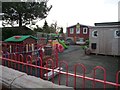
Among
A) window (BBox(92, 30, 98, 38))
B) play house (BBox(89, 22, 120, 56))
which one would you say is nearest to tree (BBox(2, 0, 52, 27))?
play house (BBox(89, 22, 120, 56))

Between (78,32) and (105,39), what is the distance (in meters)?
14.4

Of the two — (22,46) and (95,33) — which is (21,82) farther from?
(95,33)

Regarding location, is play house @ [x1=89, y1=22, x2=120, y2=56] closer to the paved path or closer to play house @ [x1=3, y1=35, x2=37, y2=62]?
the paved path

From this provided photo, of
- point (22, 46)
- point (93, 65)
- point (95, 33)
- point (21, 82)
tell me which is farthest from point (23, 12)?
point (21, 82)

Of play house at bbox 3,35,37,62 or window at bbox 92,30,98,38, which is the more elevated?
window at bbox 92,30,98,38

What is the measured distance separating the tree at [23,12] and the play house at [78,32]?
10.9 metres

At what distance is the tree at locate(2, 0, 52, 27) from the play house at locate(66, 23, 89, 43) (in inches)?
429

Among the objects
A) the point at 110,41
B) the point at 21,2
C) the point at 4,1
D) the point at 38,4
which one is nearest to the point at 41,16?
the point at 38,4

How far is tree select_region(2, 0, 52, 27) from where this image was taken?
15.9 metres

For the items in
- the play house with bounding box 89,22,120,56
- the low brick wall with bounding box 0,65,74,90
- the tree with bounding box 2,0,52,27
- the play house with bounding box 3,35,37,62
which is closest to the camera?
the low brick wall with bounding box 0,65,74,90

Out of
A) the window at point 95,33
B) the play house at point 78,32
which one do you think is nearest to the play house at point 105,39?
the window at point 95,33

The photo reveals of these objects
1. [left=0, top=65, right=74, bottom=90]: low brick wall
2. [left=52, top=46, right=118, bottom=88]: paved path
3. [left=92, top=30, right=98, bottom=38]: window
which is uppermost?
[left=92, top=30, right=98, bottom=38]: window

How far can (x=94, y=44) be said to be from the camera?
15031 mm

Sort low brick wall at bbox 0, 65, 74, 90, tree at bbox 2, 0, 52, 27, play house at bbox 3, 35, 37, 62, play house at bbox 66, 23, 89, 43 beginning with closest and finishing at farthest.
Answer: low brick wall at bbox 0, 65, 74, 90 → play house at bbox 3, 35, 37, 62 → tree at bbox 2, 0, 52, 27 → play house at bbox 66, 23, 89, 43
